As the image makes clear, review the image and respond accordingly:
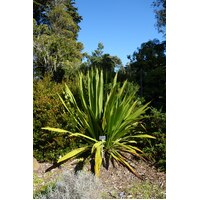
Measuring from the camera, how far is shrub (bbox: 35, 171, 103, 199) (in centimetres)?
259

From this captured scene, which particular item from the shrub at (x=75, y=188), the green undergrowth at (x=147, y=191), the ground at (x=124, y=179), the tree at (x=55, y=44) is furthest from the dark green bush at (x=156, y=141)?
the tree at (x=55, y=44)

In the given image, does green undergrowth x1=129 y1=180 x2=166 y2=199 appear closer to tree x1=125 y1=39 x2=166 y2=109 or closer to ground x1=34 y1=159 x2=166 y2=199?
A: ground x1=34 y1=159 x2=166 y2=199

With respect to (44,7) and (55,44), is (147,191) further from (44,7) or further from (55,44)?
(44,7)

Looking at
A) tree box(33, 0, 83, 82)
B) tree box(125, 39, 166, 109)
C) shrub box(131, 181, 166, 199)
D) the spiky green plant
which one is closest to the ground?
shrub box(131, 181, 166, 199)

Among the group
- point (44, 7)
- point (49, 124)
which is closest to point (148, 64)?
point (49, 124)

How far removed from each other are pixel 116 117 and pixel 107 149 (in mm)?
394

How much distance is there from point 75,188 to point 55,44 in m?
9.17

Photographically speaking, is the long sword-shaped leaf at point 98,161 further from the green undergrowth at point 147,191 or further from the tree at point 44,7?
the tree at point 44,7

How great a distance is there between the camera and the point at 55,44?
1120 centimetres
